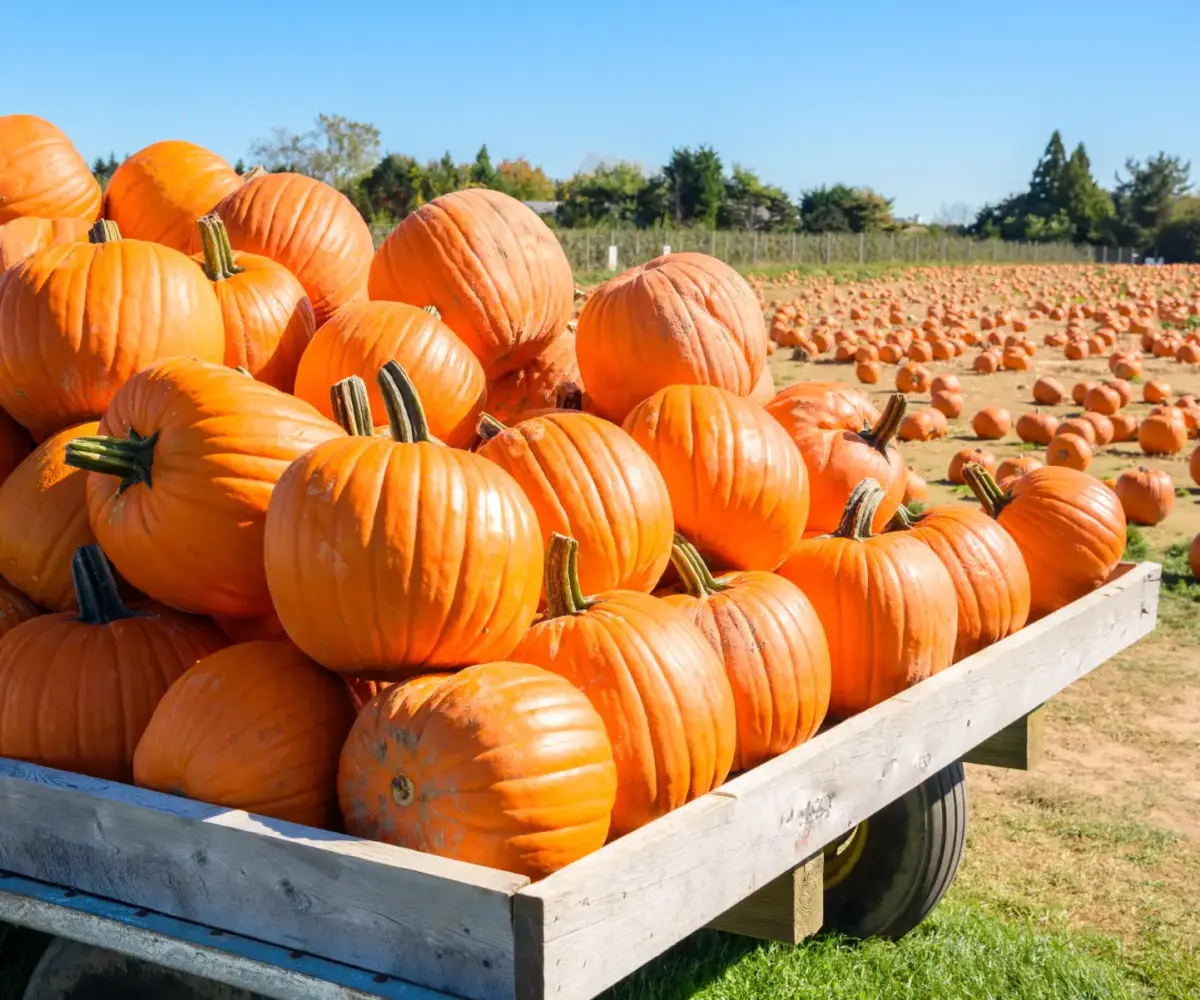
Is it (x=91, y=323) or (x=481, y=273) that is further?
(x=481, y=273)

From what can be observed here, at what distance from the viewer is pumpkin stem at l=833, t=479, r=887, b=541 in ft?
9.61

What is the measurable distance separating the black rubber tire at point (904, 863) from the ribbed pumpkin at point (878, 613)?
1.73ft

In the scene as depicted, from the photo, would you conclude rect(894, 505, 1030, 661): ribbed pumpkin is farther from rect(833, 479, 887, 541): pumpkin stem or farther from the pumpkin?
the pumpkin

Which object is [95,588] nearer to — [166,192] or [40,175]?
[166,192]

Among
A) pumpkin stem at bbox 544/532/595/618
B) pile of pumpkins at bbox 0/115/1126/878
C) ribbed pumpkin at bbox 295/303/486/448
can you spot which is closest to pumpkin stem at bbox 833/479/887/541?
pile of pumpkins at bbox 0/115/1126/878

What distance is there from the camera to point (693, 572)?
266 cm

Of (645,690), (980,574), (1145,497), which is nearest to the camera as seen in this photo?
(645,690)

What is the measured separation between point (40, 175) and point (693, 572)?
2.48 m

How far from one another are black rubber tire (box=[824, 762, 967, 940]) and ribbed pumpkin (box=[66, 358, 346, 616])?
5.62 feet

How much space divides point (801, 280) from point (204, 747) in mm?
33664

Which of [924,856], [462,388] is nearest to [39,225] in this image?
[462,388]

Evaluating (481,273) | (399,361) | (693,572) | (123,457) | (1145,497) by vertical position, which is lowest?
(1145,497)

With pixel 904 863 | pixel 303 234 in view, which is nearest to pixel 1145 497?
pixel 904 863

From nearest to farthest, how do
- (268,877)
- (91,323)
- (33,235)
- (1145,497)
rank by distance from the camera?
(268,877), (91,323), (33,235), (1145,497)
